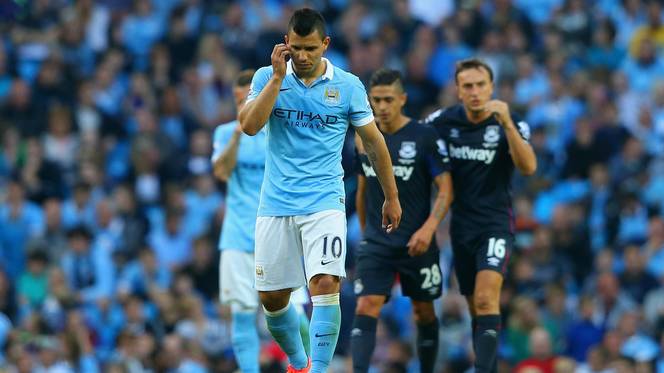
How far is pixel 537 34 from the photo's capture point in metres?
23.5

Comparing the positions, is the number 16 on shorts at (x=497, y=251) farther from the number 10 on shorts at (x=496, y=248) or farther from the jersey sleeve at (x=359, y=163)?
the jersey sleeve at (x=359, y=163)

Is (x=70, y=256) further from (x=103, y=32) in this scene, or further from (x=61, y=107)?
(x=103, y=32)

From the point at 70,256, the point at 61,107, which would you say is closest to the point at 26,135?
the point at 61,107

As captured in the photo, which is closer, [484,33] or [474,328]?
[474,328]

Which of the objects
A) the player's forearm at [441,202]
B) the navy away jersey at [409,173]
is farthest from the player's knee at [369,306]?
the player's forearm at [441,202]

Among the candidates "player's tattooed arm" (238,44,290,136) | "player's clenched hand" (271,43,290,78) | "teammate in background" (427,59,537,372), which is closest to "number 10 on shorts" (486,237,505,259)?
"teammate in background" (427,59,537,372)

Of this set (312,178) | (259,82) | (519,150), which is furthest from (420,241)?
(259,82)

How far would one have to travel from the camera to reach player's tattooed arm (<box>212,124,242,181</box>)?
12.8 metres

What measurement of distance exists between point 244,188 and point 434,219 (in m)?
2.03

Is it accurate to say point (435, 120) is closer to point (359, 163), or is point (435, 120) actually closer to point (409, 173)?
point (409, 173)

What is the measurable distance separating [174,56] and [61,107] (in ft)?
8.99

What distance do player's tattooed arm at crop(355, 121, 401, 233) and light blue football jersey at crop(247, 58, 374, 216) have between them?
9cm

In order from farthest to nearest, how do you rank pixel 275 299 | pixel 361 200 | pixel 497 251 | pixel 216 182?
pixel 216 182 < pixel 361 200 < pixel 497 251 < pixel 275 299

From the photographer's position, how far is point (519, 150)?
39.9 ft
